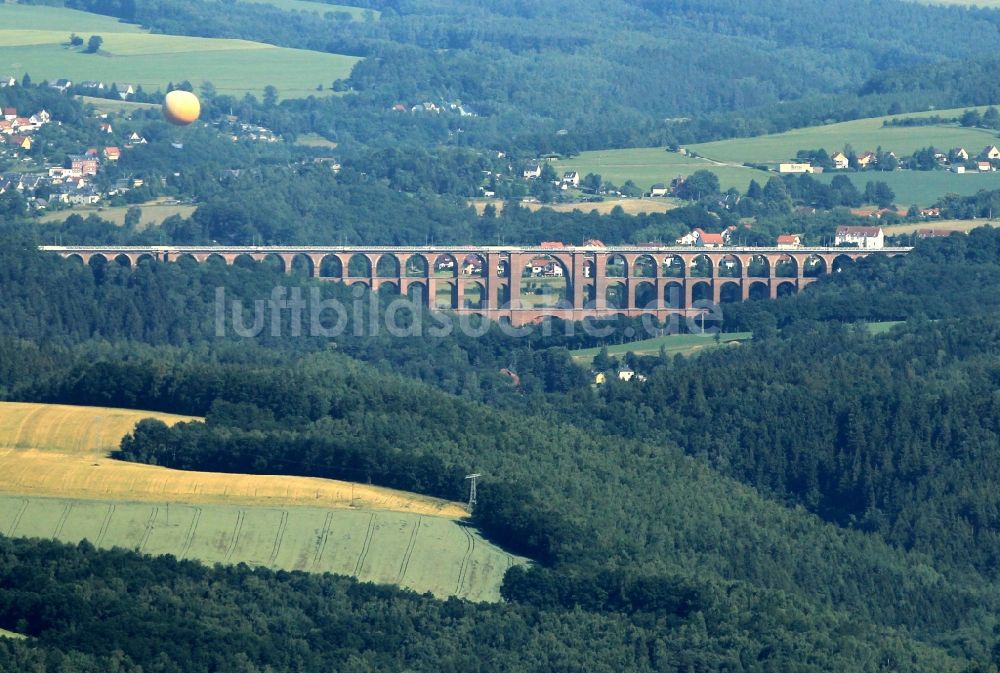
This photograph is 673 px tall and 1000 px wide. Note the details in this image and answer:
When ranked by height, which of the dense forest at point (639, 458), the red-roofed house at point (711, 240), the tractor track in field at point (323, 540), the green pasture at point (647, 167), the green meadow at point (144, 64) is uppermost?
the tractor track in field at point (323, 540)

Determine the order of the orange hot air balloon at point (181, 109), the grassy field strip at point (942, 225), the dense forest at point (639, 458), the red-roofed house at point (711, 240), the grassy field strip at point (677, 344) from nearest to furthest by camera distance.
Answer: the dense forest at point (639, 458) < the grassy field strip at point (677, 344) < the orange hot air balloon at point (181, 109) < the grassy field strip at point (942, 225) < the red-roofed house at point (711, 240)

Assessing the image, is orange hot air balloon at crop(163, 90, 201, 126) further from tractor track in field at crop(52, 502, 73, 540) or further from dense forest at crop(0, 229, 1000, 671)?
tractor track in field at crop(52, 502, 73, 540)

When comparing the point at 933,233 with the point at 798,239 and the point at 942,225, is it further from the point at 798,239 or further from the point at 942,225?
the point at 798,239

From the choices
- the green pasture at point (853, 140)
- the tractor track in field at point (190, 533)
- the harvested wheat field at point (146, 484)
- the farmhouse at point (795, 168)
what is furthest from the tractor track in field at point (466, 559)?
the green pasture at point (853, 140)

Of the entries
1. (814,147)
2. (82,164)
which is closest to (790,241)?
(814,147)

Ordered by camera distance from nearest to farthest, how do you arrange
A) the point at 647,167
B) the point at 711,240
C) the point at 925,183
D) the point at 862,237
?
the point at 862,237 → the point at 711,240 → the point at 925,183 → the point at 647,167

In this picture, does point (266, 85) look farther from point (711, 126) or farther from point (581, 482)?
point (581, 482)

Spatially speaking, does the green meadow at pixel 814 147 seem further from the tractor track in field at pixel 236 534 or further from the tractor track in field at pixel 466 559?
the tractor track in field at pixel 236 534

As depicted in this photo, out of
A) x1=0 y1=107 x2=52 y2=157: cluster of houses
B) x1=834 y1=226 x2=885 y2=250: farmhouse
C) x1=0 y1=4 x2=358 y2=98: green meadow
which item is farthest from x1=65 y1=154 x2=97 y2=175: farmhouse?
x1=834 y1=226 x2=885 y2=250: farmhouse
